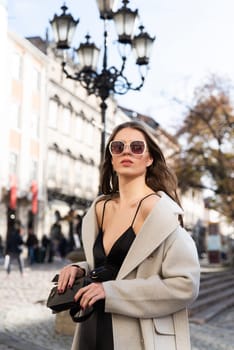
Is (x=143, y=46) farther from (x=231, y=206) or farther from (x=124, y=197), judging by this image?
(x=231, y=206)

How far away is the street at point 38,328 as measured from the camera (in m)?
6.66

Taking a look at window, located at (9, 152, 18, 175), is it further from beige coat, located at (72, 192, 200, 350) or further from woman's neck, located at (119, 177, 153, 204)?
beige coat, located at (72, 192, 200, 350)

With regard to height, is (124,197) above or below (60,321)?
above

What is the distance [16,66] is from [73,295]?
104 feet

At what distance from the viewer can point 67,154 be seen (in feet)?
128

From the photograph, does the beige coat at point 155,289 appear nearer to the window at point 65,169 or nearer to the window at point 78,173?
the window at point 65,169

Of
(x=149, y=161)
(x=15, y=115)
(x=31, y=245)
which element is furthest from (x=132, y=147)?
(x=15, y=115)

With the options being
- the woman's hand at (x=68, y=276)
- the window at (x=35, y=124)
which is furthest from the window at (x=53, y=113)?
the woman's hand at (x=68, y=276)

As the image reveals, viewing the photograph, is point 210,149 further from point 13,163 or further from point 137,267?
point 137,267

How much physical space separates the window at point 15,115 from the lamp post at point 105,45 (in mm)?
21693

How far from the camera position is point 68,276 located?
2045 mm

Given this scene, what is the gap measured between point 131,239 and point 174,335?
359 mm

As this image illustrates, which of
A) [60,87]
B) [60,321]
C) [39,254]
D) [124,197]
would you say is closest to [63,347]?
[60,321]

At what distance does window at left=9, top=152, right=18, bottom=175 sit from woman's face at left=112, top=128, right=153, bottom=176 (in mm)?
29999
